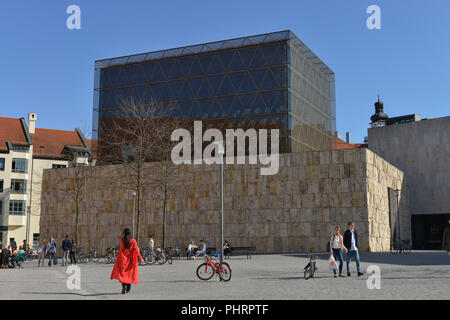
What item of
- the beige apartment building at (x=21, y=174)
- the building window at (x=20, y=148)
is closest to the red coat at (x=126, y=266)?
the beige apartment building at (x=21, y=174)

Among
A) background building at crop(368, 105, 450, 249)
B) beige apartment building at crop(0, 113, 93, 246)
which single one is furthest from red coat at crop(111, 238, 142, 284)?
beige apartment building at crop(0, 113, 93, 246)

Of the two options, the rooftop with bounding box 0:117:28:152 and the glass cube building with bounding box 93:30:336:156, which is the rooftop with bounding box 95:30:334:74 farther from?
the rooftop with bounding box 0:117:28:152

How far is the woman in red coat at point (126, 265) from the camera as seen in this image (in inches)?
507

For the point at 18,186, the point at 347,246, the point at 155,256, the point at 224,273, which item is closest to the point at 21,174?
the point at 18,186

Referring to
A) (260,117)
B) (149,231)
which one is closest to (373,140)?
(260,117)

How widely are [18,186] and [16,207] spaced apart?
2636 millimetres

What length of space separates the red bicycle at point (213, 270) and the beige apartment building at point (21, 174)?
48.1m

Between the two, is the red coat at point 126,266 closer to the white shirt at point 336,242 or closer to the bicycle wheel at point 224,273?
the bicycle wheel at point 224,273

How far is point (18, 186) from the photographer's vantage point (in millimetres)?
64562

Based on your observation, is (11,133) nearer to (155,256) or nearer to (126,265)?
(155,256)

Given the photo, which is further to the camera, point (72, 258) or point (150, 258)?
point (72, 258)

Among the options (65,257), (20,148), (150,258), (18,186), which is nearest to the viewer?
(150,258)
